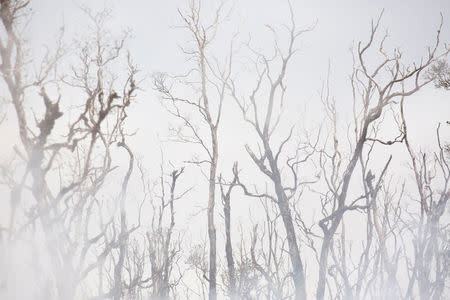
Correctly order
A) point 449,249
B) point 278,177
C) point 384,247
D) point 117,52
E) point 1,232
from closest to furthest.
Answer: point 1,232 → point 278,177 → point 117,52 → point 384,247 → point 449,249

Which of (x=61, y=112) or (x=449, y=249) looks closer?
(x=61, y=112)

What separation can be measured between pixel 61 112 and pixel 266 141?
489 cm

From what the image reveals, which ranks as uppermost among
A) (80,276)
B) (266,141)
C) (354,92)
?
(354,92)

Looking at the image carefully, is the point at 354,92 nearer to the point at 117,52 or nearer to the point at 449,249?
the point at 117,52

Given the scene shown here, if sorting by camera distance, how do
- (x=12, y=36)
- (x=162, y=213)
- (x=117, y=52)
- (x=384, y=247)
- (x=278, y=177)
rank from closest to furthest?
1. (x=12, y=36)
2. (x=278, y=177)
3. (x=117, y=52)
4. (x=384, y=247)
5. (x=162, y=213)

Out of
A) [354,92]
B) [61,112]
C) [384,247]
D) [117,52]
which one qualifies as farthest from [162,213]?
[61,112]

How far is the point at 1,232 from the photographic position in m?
4.23

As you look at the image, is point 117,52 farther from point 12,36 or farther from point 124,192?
point 124,192

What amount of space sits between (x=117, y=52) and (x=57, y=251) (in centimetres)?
482

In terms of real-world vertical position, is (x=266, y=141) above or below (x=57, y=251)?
above

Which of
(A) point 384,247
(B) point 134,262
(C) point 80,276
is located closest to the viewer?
(C) point 80,276

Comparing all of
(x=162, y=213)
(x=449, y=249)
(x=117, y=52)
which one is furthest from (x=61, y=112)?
(x=449, y=249)

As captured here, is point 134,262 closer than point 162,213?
No

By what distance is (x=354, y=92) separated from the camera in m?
6.82
